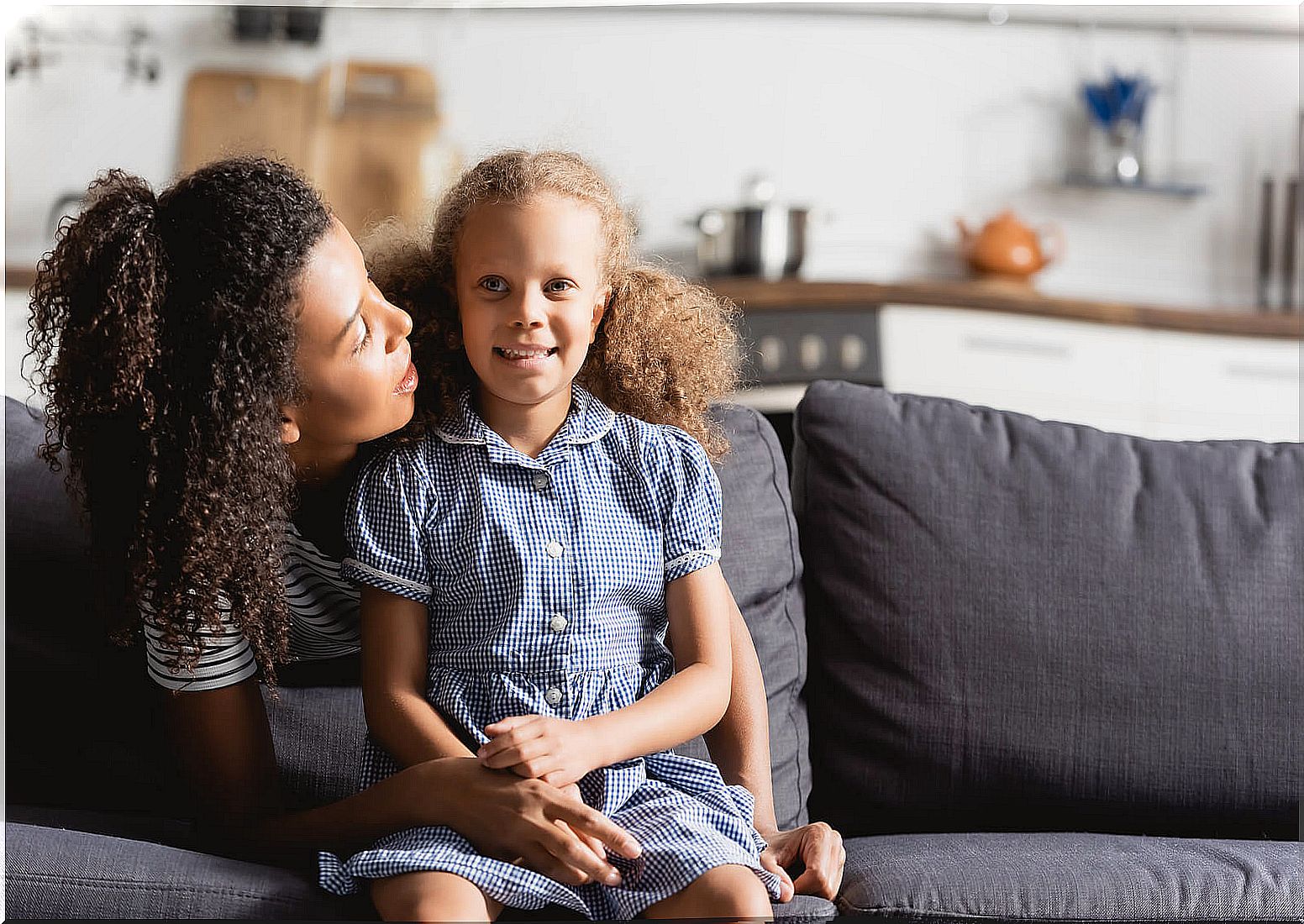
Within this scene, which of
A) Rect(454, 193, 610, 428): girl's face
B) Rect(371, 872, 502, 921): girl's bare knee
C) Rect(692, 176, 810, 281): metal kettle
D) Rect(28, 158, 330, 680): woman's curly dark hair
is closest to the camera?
Rect(371, 872, 502, 921): girl's bare knee

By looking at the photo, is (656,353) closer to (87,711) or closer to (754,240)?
(87,711)

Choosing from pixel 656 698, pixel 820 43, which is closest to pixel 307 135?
pixel 820 43

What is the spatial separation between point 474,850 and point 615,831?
0.13 meters

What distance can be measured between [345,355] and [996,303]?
290cm

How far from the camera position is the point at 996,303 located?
3732 millimetres

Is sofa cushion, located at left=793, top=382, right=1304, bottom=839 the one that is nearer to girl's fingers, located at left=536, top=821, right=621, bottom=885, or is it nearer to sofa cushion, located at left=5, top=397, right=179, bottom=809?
girl's fingers, located at left=536, top=821, right=621, bottom=885

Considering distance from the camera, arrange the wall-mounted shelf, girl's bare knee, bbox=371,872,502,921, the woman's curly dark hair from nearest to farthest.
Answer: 1. girl's bare knee, bbox=371,872,502,921
2. the woman's curly dark hair
3. the wall-mounted shelf

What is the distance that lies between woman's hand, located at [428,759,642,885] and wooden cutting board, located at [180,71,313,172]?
3301 millimetres

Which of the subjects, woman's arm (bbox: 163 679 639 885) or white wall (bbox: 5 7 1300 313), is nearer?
woman's arm (bbox: 163 679 639 885)

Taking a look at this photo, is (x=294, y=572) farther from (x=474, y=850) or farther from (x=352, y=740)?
(x=474, y=850)

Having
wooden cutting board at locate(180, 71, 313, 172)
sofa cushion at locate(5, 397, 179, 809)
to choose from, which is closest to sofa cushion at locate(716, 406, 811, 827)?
sofa cushion at locate(5, 397, 179, 809)

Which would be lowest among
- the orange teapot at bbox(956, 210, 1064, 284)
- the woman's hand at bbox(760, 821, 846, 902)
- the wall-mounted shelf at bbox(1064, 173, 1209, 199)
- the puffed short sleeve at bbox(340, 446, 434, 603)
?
the woman's hand at bbox(760, 821, 846, 902)

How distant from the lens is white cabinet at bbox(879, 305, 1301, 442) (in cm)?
372

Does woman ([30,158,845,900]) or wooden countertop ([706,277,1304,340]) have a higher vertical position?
wooden countertop ([706,277,1304,340])
